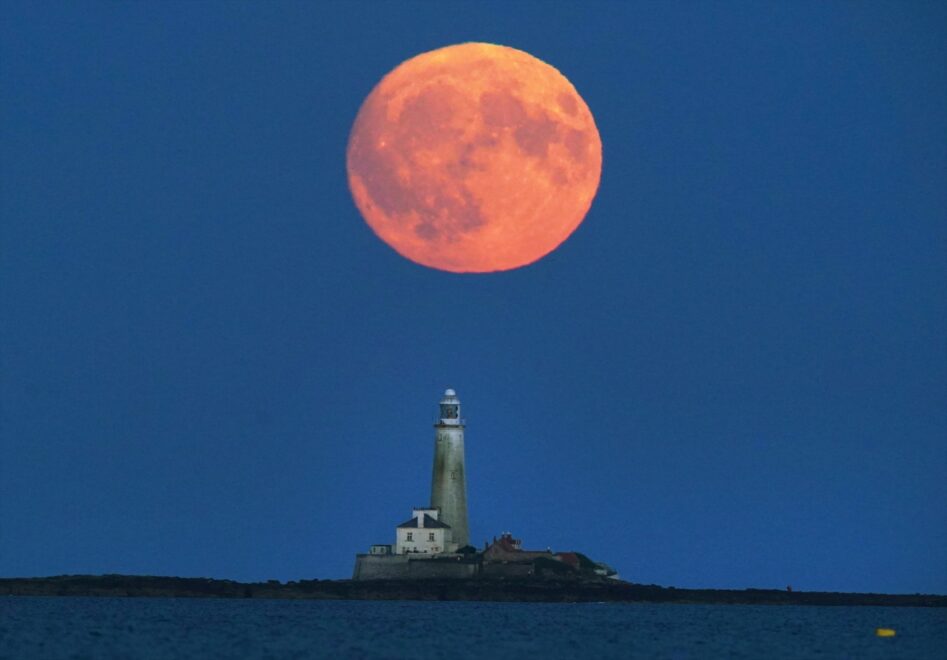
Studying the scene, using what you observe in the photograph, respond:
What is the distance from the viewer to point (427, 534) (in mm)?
140750

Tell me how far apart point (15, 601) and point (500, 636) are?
224ft

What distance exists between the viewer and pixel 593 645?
89.8 metres

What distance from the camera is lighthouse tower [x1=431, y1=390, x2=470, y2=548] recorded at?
14075cm

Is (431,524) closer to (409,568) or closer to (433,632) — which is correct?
(409,568)

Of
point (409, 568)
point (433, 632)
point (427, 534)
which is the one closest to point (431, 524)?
point (427, 534)

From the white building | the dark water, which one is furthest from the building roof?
the dark water

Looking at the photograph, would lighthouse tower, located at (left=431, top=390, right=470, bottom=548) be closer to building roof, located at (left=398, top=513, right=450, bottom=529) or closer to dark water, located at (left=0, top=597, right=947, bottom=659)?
building roof, located at (left=398, top=513, right=450, bottom=529)

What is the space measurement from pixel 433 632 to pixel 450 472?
139 ft

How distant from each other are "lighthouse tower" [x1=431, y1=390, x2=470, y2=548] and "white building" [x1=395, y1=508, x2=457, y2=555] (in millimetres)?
701

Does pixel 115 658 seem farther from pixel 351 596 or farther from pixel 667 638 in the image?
pixel 351 596

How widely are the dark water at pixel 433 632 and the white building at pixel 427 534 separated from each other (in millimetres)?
4569

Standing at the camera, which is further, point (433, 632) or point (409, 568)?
point (409, 568)

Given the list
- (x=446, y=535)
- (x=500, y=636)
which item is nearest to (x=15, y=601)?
(x=446, y=535)

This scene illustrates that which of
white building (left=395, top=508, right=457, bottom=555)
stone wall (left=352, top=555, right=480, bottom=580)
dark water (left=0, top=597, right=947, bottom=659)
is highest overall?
white building (left=395, top=508, right=457, bottom=555)
